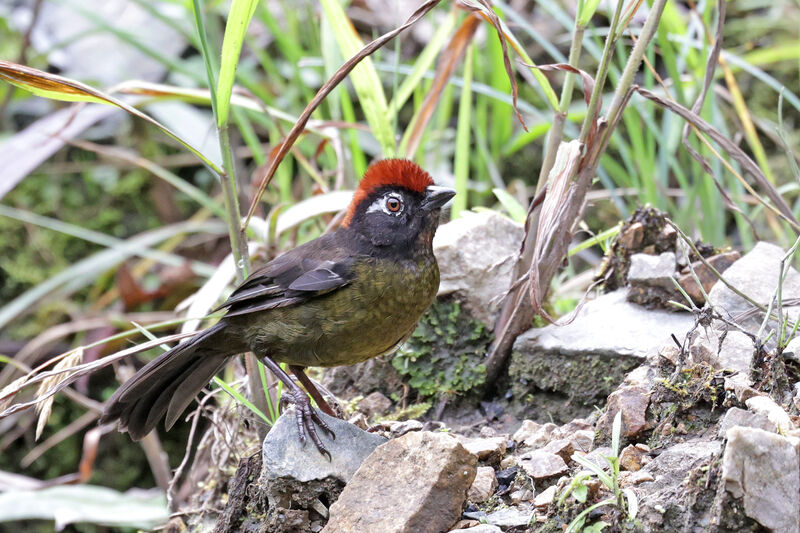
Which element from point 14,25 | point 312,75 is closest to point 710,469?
point 312,75

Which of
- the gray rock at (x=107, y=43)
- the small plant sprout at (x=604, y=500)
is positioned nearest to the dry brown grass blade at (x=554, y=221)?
the small plant sprout at (x=604, y=500)

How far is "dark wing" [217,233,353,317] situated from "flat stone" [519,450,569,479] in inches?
36.2

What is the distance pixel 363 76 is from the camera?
3.56 meters

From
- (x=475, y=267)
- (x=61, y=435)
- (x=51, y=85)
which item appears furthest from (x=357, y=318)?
(x=61, y=435)

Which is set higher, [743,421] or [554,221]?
[554,221]

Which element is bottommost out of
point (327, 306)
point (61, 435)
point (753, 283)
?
point (61, 435)

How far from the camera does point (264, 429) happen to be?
123 inches

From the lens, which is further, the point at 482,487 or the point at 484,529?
the point at 482,487

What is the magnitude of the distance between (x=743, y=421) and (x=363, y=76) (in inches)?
84.8

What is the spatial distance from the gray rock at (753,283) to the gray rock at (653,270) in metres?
0.18

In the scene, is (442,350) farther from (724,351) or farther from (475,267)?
(724,351)

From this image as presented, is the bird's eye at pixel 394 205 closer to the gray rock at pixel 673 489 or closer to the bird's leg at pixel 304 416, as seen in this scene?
the bird's leg at pixel 304 416

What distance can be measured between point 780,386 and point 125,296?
4468 millimetres

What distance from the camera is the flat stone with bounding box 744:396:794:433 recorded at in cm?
198
